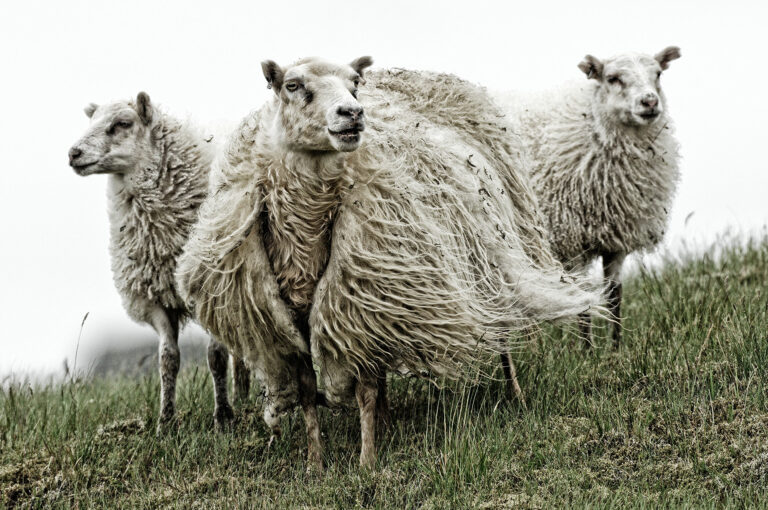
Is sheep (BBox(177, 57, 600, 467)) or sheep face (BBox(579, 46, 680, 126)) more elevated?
sheep face (BBox(579, 46, 680, 126))

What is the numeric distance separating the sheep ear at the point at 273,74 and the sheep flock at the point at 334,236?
0.02 m

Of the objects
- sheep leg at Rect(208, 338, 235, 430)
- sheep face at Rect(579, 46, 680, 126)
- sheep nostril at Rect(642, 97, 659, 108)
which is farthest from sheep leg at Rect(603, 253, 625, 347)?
sheep leg at Rect(208, 338, 235, 430)

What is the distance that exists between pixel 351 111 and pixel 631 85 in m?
3.95

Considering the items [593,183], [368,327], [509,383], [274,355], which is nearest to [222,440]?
[274,355]

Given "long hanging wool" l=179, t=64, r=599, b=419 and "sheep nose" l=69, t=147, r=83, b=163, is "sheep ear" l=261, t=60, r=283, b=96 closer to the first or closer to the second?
"long hanging wool" l=179, t=64, r=599, b=419

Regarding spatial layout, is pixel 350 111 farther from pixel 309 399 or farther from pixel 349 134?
pixel 309 399

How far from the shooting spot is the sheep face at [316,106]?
4824mm

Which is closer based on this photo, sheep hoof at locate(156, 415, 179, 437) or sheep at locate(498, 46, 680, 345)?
sheep hoof at locate(156, 415, 179, 437)

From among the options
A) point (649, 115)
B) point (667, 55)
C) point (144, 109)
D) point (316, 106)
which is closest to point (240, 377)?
point (144, 109)

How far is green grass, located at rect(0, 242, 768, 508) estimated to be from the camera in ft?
15.7

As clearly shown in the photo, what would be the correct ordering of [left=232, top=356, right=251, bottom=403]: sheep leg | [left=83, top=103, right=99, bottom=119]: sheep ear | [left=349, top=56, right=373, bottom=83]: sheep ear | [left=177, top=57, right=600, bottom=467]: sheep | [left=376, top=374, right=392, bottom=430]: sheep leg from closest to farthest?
1. [left=177, top=57, right=600, bottom=467]: sheep
2. [left=349, top=56, right=373, bottom=83]: sheep ear
3. [left=376, top=374, right=392, bottom=430]: sheep leg
4. [left=83, top=103, right=99, bottom=119]: sheep ear
5. [left=232, top=356, right=251, bottom=403]: sheep leg

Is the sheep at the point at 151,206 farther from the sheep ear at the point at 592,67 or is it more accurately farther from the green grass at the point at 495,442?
the sheep ear at the point at 592,67

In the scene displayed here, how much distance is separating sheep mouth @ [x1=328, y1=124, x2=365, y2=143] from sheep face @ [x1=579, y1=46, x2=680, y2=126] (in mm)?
3726

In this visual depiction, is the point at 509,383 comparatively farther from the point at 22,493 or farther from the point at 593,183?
the point at 22,493
